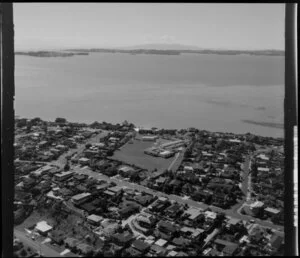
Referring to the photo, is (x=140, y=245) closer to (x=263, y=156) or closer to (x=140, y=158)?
(x=140, y=158)

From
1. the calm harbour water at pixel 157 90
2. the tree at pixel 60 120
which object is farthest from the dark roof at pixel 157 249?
the tree at pixel 60 120

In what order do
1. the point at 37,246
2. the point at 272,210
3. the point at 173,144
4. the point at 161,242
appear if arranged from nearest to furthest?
the point at 37,246, the point at 161,242, the point at 272,210, the point at 173,144

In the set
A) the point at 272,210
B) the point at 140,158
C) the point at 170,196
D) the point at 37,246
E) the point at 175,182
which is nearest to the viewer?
the point at 37,246

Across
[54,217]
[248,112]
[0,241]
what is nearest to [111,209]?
[54,217]

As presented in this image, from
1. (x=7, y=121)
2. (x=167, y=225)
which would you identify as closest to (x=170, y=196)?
(x=167, y=225)

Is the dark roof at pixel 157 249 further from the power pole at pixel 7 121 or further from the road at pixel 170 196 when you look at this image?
the power pole at pixel 7 121

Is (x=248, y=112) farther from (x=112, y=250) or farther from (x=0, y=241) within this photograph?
(x=0, y=241)

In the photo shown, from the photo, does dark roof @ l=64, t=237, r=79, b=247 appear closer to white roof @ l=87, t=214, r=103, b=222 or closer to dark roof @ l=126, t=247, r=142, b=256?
dark roof @ l=126, t=247, r=142, b=256
